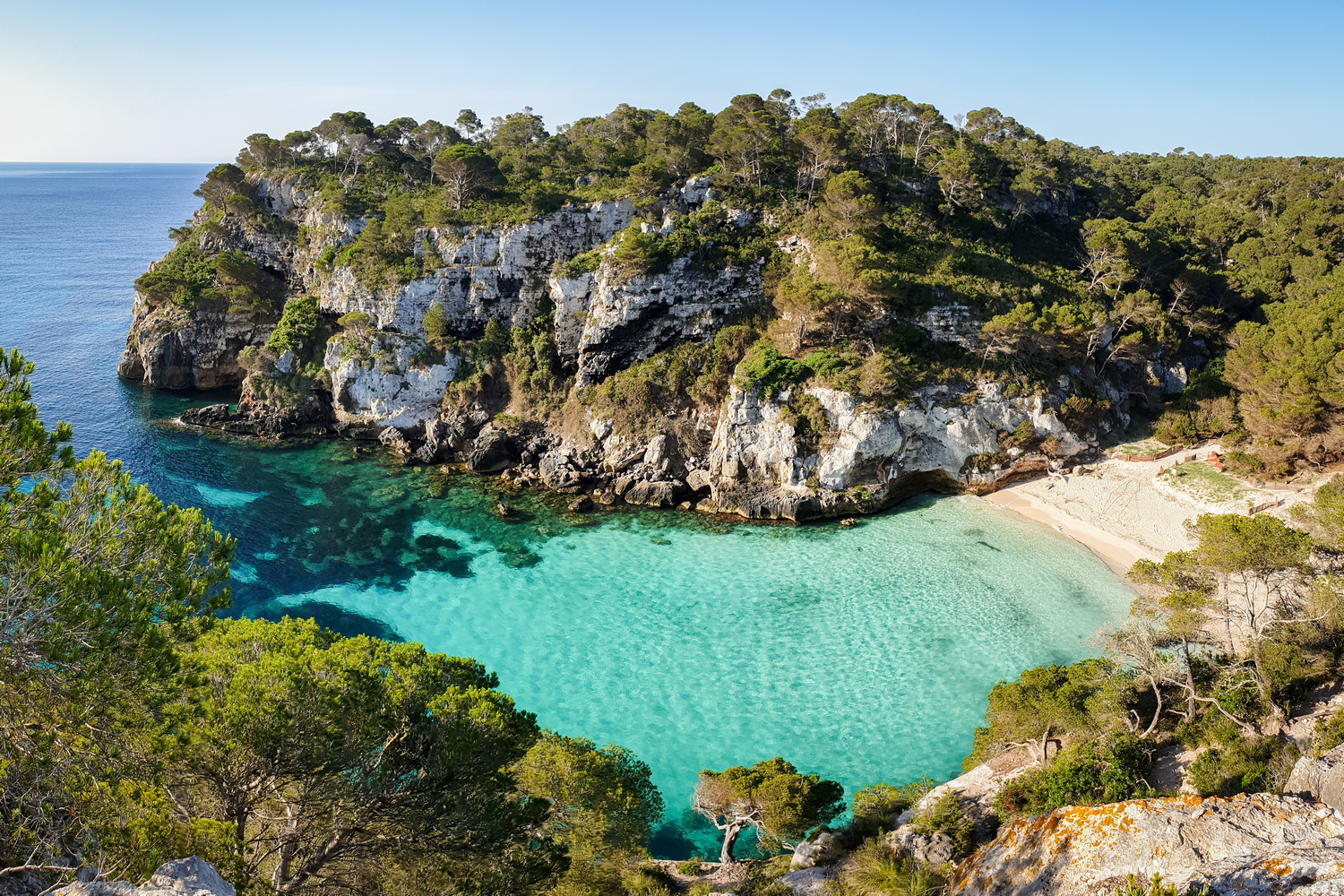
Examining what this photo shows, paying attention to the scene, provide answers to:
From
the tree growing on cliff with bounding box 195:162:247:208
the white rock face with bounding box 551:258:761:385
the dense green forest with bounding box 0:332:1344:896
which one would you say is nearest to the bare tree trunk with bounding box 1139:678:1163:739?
the dense green forest with bounding box 0:332:1344:896

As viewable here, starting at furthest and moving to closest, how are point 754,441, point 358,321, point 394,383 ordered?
1. point 358,321
2. point 394,383
3. point 754,441

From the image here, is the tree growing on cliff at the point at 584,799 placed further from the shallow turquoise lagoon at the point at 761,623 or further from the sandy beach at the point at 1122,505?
the sandy beach at the point at 1122,505

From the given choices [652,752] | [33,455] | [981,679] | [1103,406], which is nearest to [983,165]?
[1103,406]

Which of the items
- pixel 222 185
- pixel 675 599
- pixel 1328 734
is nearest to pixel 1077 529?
pixel 1328 734

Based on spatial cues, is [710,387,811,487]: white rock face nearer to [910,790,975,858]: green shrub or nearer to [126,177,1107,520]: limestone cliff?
[126,177,1107,520]: limestone cliff

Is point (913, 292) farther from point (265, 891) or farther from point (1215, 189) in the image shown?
point (1215, 189)

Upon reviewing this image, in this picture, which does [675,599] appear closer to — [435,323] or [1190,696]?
[1190,696]

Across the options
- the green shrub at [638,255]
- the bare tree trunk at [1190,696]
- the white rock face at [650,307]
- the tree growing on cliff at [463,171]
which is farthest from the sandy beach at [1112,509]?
the tree growing on cliff at [463,171]
